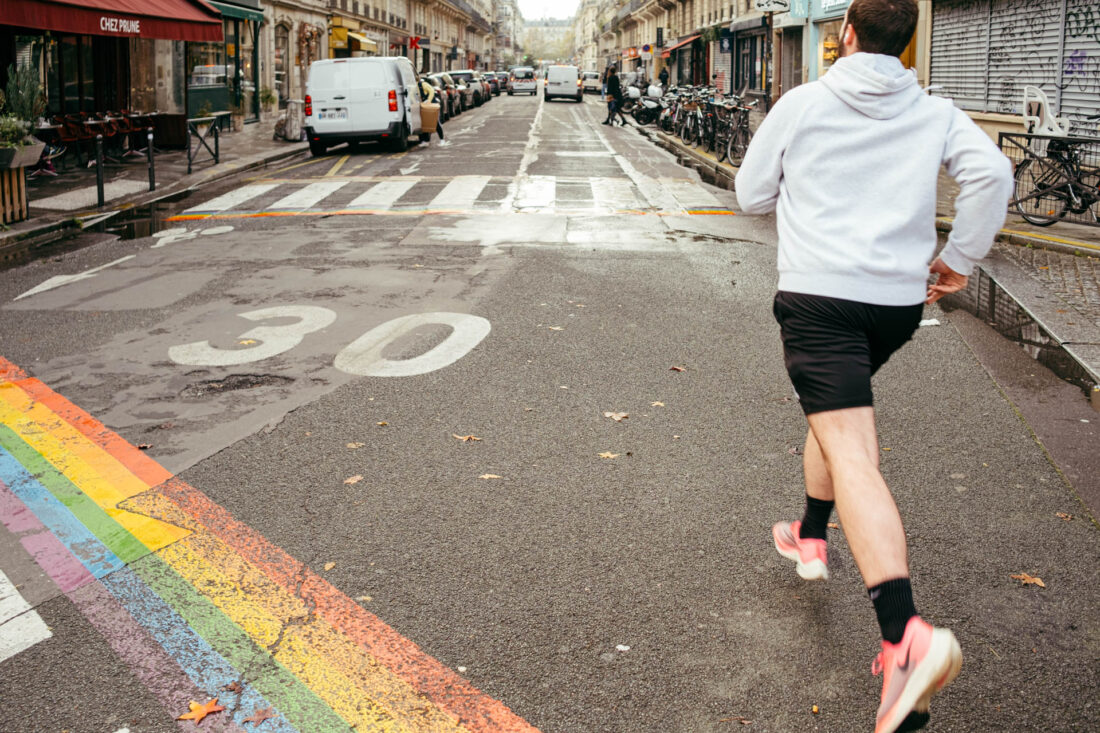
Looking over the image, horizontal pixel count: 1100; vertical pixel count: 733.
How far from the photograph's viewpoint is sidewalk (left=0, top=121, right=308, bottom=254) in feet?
41.5

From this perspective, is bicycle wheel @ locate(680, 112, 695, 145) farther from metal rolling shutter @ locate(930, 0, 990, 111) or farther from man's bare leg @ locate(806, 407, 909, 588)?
man's bare leg @ locate(806, 407, 909, 588)

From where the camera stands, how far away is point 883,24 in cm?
275

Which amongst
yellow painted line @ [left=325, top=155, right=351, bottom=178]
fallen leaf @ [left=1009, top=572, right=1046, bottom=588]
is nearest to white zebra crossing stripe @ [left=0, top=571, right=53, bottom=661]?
fallen leaf @ [left=1009, top=572, right=1046, bottom=588]

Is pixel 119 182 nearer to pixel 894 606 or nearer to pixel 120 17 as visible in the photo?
pixel 120 17

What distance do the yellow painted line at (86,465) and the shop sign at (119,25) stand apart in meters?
11.9

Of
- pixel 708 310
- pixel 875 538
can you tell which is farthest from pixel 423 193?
pixel 875 538

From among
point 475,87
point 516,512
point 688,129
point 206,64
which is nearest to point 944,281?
point 516,512

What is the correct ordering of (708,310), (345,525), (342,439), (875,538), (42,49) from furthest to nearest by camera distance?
(42,49) < (708,310) < (342,439) < (345,525) < (875,538)

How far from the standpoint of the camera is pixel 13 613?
3.30 m

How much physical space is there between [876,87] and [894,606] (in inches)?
51.0

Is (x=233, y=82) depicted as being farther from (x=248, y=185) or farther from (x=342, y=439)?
(x=342, y=439)

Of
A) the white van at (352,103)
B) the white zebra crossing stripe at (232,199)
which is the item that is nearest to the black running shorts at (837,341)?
the white zebra crossing stripe at (232,199)

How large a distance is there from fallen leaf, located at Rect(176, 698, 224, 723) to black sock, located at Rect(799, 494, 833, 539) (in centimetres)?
181

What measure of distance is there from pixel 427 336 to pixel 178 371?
1591 millimetres
